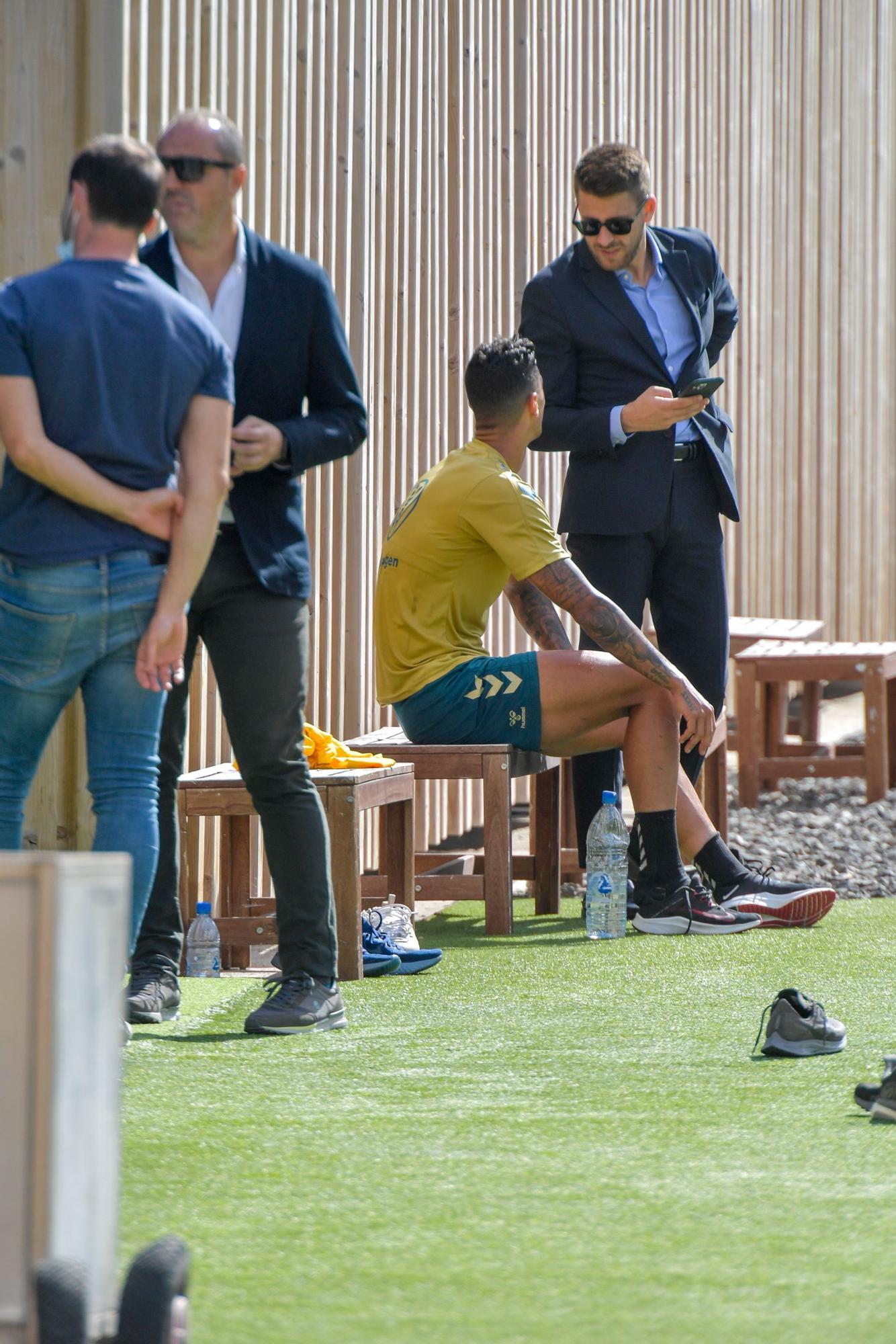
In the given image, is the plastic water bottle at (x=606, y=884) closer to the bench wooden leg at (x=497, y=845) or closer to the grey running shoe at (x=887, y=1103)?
the bench wooden leg at (x=497, y=845)

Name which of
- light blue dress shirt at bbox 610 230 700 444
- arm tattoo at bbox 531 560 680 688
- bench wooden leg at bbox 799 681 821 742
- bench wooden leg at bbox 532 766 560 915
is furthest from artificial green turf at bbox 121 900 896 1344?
bench wooden leg at bbox 799 681 821 742

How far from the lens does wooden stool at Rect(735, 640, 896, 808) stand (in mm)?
8094

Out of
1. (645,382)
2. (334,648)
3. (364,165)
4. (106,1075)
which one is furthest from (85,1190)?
(364,165)

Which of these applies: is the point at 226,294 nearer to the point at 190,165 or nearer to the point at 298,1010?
the point at 190,165

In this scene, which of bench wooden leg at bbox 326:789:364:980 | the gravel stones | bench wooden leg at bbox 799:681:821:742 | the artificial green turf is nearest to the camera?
the artificial green turf

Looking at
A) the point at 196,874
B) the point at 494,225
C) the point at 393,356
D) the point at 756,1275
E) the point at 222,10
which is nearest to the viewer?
the point at 756,1275

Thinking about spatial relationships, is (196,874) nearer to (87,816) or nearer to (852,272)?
(87,816)

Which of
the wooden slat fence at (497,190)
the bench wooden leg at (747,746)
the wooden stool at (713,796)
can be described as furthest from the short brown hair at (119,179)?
the bench wooden leg at (747,746)

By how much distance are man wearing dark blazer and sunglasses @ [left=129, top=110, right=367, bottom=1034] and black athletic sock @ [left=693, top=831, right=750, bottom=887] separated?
1614 millimetres

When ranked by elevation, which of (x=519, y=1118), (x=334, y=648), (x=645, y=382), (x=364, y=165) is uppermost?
(x=364, y=165)

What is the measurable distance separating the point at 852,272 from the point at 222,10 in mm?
8335

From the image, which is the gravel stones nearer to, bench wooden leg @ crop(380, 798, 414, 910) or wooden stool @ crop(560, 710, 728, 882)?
wooden stool @ crop(560, 710, 728, 882)

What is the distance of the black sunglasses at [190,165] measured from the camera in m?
3.30

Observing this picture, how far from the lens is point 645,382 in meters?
5.23
